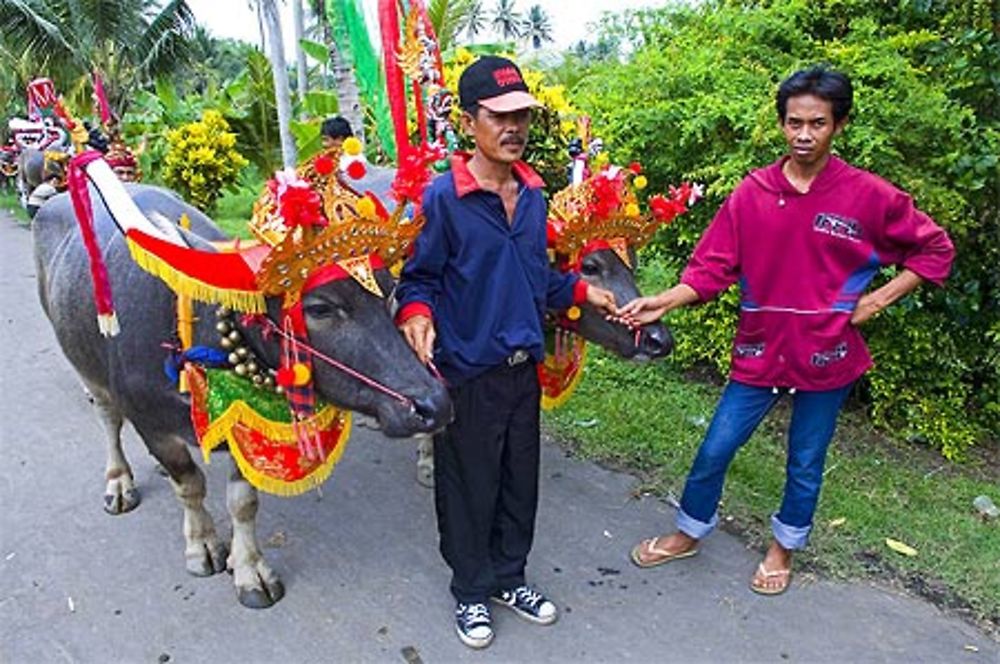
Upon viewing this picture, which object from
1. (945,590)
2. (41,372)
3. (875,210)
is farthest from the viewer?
(41,372)

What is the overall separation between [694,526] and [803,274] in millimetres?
1074

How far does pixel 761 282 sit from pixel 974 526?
1.58m

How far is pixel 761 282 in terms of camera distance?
271cm

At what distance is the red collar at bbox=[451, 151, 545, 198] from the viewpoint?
2404 millimetres

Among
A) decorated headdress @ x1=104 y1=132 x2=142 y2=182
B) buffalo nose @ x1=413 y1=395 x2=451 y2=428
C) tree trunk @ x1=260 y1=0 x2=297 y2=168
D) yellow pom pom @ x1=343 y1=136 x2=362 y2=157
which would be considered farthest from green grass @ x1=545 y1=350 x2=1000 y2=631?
tree trunk @ x1=260 y1=0 x2=297 y2=168

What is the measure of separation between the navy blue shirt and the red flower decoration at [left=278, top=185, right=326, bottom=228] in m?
0.38

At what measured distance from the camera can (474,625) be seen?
2.74 meters

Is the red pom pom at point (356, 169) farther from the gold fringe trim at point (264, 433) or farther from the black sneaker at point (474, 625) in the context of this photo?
the black sneaker at point (474, 625)

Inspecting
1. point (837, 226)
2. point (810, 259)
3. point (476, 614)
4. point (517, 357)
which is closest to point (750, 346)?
point (810, 259)

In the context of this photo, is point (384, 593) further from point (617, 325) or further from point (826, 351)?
point (826, 351)

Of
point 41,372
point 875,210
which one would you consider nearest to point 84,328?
point 41,372

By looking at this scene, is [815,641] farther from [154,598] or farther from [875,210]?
[154,598]

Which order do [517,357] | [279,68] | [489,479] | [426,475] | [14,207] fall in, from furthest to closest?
[14,207], [279,68], [426,475], [489,479], [517,357]

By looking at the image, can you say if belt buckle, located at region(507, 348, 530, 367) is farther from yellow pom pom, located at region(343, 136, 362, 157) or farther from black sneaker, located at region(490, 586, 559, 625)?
black sneaker, located at region(490, 586, 559, 625)
